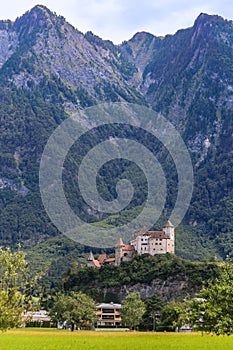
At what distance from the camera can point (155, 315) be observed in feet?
464

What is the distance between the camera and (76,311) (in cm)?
13262

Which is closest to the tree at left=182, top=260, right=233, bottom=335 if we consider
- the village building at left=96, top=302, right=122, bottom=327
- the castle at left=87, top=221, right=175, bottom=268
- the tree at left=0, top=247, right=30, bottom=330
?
the tree at left=0, top=247, right=30, bottom=330

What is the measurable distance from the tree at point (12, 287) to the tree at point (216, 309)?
11.7m

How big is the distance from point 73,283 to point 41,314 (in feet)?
40.9

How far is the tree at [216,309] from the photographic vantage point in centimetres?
4354

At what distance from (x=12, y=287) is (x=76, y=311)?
293 feet

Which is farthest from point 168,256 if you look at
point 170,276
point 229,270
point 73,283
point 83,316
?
point 229,270

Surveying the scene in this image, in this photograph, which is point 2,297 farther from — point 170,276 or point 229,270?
point 170,276

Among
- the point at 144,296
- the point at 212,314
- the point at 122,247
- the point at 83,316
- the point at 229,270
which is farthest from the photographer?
the point at 122,247

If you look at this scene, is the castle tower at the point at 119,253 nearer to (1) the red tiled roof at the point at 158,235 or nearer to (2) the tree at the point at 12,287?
(1) the red tiled roof at the point at 158,235

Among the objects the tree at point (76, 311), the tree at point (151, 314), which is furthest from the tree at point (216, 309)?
the tree at point (151, 314)

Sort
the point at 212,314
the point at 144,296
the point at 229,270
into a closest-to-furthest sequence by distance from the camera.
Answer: the point at 212,314 → the point at 229,270 → the point at 144,296

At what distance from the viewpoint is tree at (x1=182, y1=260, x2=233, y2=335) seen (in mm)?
43537

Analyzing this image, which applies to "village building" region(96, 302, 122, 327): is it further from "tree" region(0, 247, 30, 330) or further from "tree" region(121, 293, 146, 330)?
"tree" region(0, 247, 30, 330)
